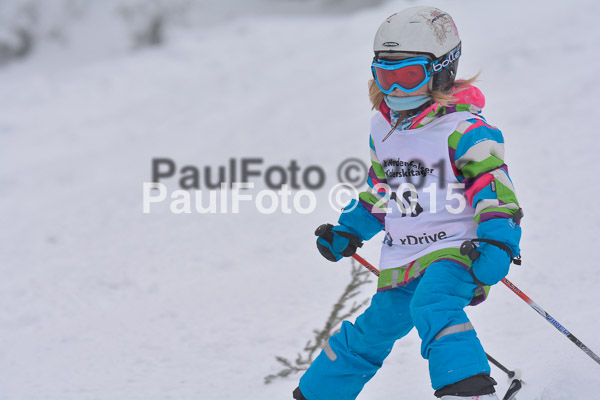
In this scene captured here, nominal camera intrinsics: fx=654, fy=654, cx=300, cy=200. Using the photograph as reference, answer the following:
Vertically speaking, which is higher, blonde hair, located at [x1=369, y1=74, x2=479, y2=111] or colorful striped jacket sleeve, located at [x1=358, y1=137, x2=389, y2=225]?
blonde hair, located at [x1=369, y1=74, x2=479, y2=111]

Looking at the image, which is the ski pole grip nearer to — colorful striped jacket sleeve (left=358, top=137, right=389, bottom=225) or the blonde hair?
the blonde hair

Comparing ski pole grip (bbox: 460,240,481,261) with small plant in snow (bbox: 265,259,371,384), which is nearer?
ski pole grip (bbox: 460,240,481,261)

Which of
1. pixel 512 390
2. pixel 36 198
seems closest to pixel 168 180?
pixel 36 198

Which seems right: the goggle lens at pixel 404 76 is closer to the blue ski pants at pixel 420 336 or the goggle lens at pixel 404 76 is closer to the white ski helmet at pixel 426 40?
the white ski helmet at pixel 426 40

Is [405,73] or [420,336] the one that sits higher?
[405,73]

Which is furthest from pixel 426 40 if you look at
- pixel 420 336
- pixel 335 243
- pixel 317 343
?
pixel 317 343

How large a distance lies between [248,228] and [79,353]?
2.40 metres

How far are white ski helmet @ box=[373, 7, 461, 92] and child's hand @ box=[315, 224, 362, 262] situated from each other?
33.0 inches

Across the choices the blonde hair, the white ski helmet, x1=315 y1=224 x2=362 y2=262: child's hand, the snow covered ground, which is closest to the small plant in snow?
the snow covered ground

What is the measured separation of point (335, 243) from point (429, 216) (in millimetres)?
556

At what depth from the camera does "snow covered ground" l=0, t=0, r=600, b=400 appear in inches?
158

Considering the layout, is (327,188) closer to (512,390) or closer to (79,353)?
(79,353)

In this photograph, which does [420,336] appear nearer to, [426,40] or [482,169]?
[482,169]

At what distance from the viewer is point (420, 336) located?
2572 mm
